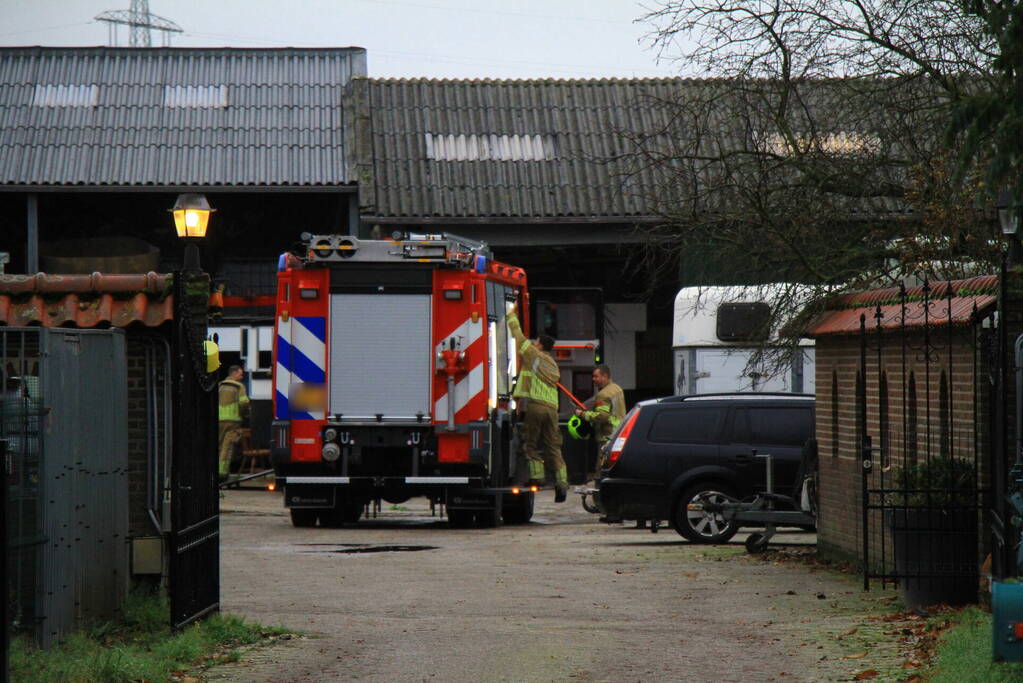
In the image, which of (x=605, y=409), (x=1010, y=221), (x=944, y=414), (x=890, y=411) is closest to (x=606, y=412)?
(x=605, y=409)

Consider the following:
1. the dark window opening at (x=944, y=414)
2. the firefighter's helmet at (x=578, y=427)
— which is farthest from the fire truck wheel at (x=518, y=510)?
the dark window opening at (x=944, y=414)

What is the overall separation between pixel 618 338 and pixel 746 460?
558 inches

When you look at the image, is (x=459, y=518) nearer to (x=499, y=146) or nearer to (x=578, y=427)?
(x=578, y=427)

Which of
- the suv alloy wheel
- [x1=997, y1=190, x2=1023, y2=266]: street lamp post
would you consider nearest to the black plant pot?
[x1=997, y1=190, x2=1023, y2=266]: street lamp post

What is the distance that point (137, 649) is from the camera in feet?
30.9

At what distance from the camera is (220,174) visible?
31203 millimetres

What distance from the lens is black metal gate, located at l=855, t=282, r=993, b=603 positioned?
1096 cm

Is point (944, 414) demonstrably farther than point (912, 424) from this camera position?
No

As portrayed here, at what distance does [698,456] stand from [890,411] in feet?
16.0

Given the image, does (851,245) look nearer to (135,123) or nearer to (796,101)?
(796,101)

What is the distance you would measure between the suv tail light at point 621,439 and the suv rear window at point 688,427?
9.7 inches

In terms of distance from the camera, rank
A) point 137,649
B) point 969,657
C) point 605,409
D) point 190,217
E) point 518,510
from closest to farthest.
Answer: point 969,657 < point 137,649 < point 190,217 < point 518,510 < point 605,409

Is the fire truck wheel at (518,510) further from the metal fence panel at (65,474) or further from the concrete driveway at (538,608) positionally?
the metal fence panel at (65,474)

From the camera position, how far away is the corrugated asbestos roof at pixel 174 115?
103 ft
